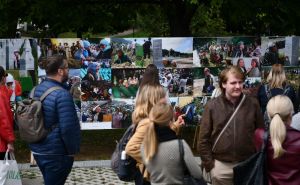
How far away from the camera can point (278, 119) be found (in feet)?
16.7

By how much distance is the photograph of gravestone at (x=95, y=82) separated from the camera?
11.4 m

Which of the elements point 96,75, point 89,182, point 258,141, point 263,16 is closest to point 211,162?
point 258,141

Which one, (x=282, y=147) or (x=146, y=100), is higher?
(x=146, y=100)

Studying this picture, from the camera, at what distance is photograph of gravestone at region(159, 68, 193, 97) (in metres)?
11.6

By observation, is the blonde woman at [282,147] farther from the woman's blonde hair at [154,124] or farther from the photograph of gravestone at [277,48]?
the photograph of gravestone at [277,48]

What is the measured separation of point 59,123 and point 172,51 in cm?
549

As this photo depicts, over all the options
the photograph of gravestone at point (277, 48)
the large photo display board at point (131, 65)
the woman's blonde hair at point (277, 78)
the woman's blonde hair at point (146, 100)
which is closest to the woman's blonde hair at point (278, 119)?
the woman's blonde hair at point (146, 100)

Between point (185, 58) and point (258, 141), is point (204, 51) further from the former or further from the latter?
point (258, 141)

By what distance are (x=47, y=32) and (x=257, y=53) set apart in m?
4.86

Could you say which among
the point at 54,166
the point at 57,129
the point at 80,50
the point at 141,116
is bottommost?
the point at 54,166

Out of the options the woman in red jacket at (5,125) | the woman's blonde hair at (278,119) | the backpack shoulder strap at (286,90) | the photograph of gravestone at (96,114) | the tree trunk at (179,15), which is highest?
the tree trunk at (179,15)

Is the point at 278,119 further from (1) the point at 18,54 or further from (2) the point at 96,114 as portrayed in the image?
(1) the point at 18,54

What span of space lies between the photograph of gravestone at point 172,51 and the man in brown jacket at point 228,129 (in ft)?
18.3

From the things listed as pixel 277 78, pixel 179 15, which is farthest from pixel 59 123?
pixel 179 15
